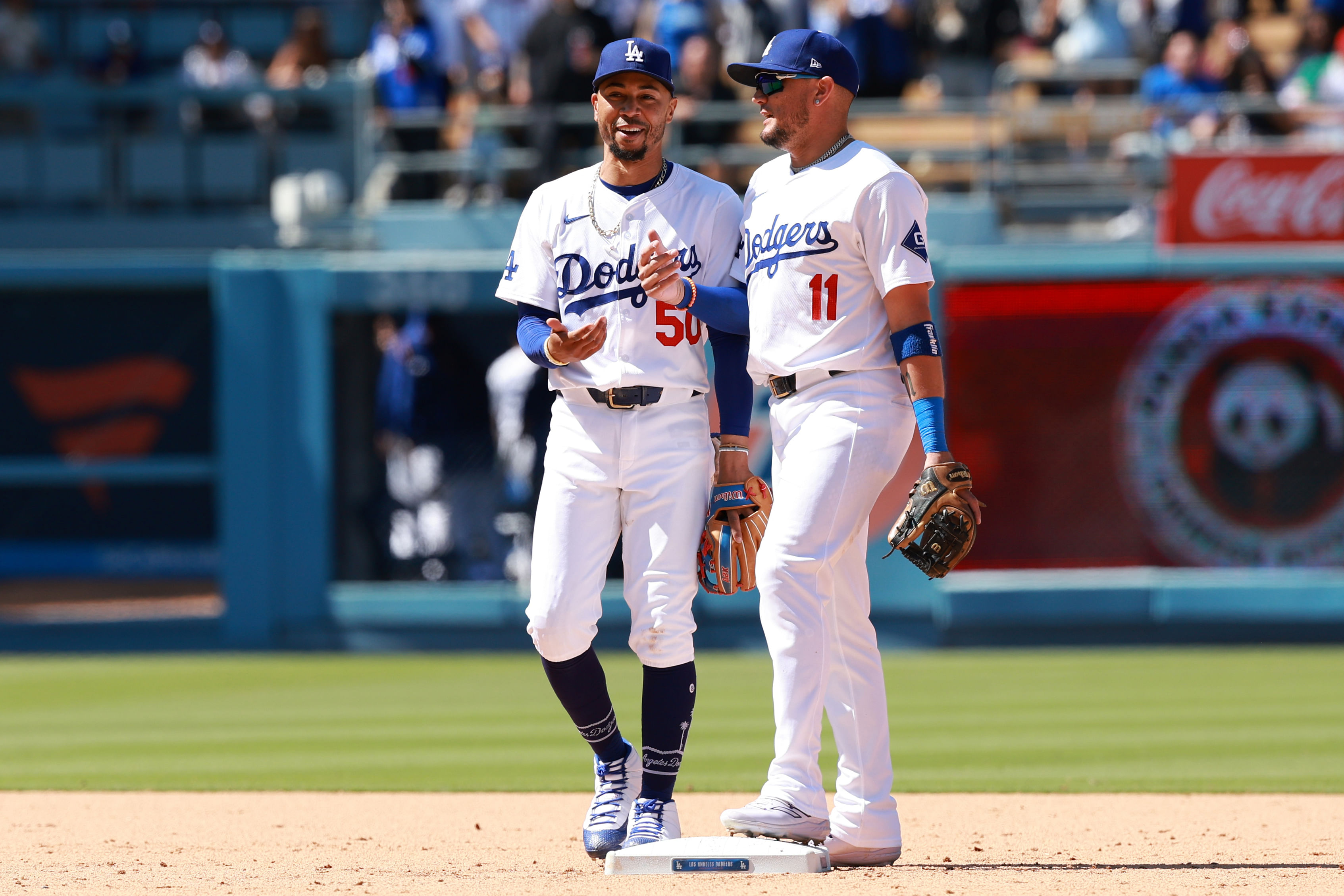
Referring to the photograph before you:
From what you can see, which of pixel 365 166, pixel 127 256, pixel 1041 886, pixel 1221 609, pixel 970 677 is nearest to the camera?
pixel 1041 886

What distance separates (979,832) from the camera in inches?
191

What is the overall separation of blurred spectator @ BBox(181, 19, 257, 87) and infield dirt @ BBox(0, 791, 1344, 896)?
29.0 ft

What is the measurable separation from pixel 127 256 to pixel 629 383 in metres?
8.08

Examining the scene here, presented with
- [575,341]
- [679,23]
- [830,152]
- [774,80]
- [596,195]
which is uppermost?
[679,23]

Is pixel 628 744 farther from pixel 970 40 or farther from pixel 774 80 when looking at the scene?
pixel 970 40

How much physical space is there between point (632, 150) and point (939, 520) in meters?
1.18

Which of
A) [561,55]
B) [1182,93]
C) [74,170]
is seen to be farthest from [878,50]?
[74,170]

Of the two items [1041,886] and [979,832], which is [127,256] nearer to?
[979,832]

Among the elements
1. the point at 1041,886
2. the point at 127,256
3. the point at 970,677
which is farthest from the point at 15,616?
the point at 1041,886

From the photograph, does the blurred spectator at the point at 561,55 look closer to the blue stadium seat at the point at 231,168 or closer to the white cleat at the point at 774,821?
the blue stadium seat at the point at 231,168

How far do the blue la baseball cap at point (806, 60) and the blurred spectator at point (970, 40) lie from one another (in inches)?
349

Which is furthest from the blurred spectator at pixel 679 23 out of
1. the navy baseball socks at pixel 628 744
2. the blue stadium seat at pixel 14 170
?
the navy baseball socks at pixel 628 744

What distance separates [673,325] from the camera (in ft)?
14.3

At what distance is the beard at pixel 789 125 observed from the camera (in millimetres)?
4266
